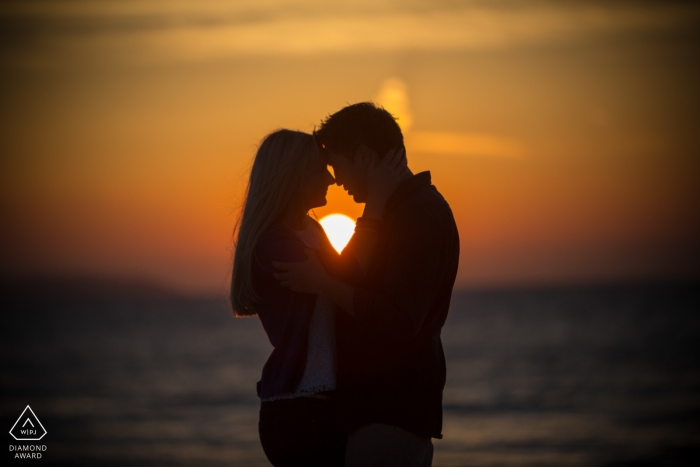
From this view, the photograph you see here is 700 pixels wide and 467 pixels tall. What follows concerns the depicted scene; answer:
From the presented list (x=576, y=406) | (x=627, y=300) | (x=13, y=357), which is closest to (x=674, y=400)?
(x=576, y=406)

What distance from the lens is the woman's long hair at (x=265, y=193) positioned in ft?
10.8

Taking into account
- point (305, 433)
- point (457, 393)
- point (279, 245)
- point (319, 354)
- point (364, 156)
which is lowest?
point (305, 433)

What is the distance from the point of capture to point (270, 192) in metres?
3.30

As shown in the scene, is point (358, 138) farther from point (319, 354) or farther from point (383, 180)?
point (319, 354)

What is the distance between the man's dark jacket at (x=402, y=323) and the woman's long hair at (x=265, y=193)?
37 centimetres

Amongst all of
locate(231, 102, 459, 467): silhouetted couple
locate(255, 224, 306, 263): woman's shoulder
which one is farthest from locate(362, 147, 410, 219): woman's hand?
→ locate(255, 224, 306, 263): woman's shoulder

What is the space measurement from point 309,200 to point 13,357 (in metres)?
39.9

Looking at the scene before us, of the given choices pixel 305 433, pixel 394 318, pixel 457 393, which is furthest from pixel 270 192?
pixel 457 393

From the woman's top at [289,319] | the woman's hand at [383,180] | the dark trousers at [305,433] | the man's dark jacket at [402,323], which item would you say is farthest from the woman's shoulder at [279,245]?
the dark trousers at [305,433]

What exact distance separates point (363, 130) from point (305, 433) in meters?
1.32

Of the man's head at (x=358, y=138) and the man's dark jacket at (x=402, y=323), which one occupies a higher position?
the man's head at (x=358, y=138)

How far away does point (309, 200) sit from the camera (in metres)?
3.46

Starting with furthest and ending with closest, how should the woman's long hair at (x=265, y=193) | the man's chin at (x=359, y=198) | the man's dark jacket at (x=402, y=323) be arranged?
the man's chin at (x=359, y=198) < the woman's long hair at (x=265, y=193) < the man's dark jacket at (x=402, y=323)

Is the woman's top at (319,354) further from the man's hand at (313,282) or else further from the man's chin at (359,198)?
the man's chin at (359,198)
